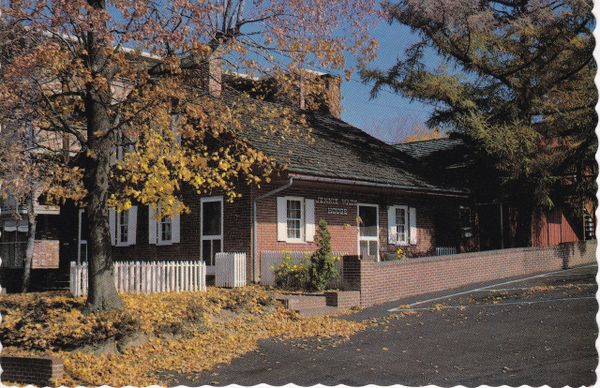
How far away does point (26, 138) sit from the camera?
14664 millimetres

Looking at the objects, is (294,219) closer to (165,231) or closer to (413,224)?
(165,231)

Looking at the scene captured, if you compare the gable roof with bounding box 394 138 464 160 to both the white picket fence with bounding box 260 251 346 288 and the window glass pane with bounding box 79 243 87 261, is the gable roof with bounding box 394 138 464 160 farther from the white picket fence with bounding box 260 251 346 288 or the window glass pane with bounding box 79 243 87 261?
the window glass pane with bounding box 79 243 87 261

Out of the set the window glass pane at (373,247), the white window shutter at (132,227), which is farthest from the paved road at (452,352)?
the white window shutter at (132,227)

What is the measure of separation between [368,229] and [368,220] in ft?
0.99

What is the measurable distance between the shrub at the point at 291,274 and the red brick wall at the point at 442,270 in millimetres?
1118

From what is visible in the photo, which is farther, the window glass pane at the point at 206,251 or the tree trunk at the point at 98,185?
the window glass pane at the point at 206,251

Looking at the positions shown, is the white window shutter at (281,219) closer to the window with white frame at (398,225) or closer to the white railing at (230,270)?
the white railing at (230,270)

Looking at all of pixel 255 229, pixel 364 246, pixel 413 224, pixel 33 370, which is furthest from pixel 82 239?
pixel 33 370

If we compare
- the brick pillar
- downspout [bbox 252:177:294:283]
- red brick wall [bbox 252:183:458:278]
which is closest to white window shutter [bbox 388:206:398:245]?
red brick wall [bbox 252:183:458:278]

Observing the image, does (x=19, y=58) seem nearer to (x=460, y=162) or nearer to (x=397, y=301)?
(x=397, y=301)

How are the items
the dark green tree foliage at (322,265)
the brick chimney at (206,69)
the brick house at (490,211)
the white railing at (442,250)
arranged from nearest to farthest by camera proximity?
the brick chimney at (206,69), the dark green tree foliage at (322,265), the white railing at (442,250), the brick house at (490,211)

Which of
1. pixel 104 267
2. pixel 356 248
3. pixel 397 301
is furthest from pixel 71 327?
pixel 356 248

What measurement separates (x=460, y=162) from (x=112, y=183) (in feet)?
54.9

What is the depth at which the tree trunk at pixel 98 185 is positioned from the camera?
1356 cm
